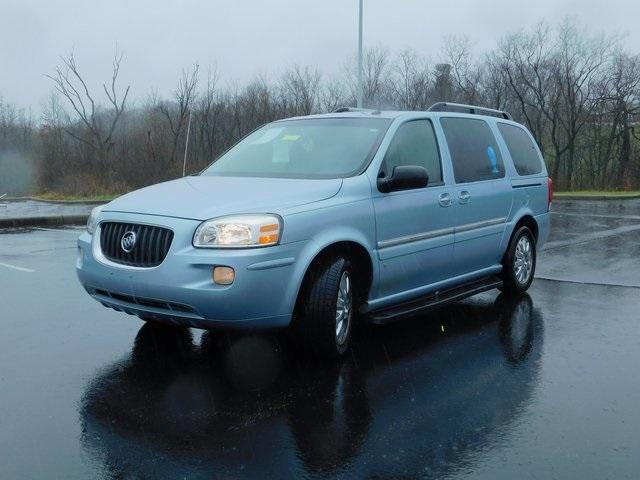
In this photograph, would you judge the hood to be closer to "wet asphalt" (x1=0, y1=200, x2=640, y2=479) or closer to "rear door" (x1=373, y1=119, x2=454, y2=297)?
"rear door" (x1=373, y1=119, x2=454, y2=297)

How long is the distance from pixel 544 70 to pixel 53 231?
99.8 feet

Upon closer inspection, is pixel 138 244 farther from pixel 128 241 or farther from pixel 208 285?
pixel 208 285

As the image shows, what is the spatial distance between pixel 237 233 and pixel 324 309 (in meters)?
0.78

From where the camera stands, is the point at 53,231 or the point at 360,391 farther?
the point at 53,231

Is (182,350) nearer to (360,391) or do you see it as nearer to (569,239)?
(360,391)

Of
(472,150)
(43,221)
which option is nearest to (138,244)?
(472,150)

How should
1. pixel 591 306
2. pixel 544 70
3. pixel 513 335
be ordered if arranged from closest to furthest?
1. pixel 513 335
2. pixel 591 306
3. pixel 544 70

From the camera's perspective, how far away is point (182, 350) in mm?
5535

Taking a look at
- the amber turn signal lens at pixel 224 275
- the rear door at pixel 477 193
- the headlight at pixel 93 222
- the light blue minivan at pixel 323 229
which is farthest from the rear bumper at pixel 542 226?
the headlight at pixel 93 222

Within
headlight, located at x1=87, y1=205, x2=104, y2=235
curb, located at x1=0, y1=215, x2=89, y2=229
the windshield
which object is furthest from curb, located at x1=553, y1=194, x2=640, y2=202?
headlight, located at x1=87, y1=205, x2=104, y2=235

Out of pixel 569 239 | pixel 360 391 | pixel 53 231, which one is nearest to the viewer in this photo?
pixel 360 391

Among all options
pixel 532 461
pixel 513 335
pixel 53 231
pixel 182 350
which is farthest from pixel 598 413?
pixel 53 231

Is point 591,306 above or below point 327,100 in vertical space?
below

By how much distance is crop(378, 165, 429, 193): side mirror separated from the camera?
5543mm
